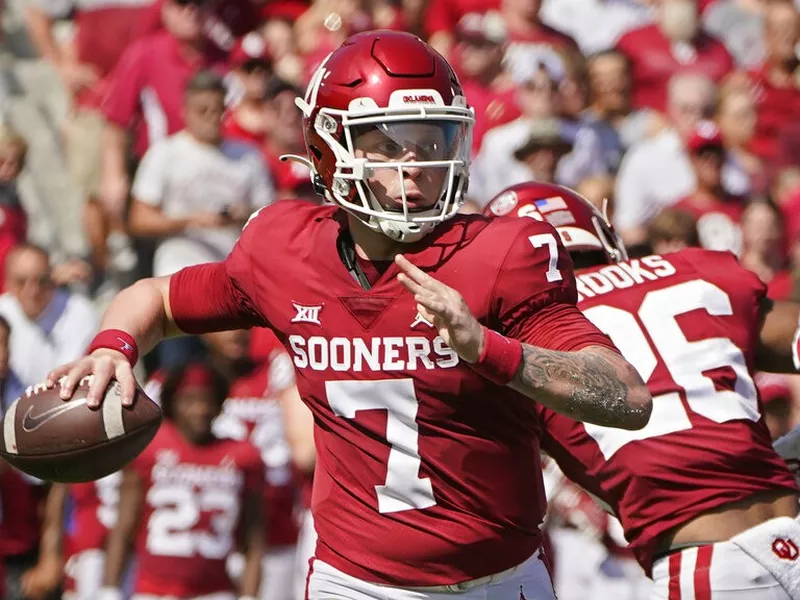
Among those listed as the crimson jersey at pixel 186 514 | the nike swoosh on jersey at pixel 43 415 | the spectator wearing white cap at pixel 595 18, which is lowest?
the crimson jersey at pixel 186 514

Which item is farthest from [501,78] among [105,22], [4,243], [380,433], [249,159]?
[380,433]

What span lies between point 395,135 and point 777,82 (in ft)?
20.1

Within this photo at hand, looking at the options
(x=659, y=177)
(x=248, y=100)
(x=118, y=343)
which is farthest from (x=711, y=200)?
(x=118, y=343)

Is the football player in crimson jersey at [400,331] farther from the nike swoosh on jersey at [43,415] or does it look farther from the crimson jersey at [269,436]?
the crimson jersey at [269,436]

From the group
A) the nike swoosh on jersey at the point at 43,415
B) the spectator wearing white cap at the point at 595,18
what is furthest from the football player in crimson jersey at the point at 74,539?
the spectator wearing white cap at the point at 595,18

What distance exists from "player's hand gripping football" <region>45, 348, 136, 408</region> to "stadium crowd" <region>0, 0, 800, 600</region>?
9.37ft

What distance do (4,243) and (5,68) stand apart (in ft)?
5.40

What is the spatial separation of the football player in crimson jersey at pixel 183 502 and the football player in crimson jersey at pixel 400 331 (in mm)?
2810

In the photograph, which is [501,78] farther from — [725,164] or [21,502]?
[21,502]

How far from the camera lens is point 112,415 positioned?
11.8 feet

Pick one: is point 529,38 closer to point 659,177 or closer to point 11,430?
point 659,177

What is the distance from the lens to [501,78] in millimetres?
8820

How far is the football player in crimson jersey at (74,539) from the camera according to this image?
6988mm

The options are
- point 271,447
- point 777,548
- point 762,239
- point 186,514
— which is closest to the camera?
point 777,548
